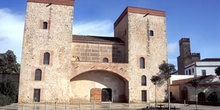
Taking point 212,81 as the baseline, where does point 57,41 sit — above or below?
above

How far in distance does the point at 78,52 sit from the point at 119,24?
9.52 m

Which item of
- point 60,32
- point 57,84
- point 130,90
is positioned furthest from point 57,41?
point 130,90

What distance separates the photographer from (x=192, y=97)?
97.0 feet

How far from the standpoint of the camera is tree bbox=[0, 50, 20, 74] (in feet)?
146

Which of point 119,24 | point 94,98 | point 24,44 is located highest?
point 119,24

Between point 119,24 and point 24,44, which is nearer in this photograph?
point 24,44

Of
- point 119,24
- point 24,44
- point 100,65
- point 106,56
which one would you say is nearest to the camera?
point 24,44

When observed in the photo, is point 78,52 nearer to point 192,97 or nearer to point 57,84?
point 57,84

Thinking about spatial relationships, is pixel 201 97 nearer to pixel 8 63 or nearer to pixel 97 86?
pixel 97 86

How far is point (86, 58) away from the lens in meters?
31.2

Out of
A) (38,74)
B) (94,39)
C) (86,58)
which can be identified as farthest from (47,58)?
(94,39)

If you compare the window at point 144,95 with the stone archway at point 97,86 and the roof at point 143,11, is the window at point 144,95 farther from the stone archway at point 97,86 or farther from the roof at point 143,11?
the roof at point 143,11

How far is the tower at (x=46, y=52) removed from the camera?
27.5 metres

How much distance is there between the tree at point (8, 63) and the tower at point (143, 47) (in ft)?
82.2
